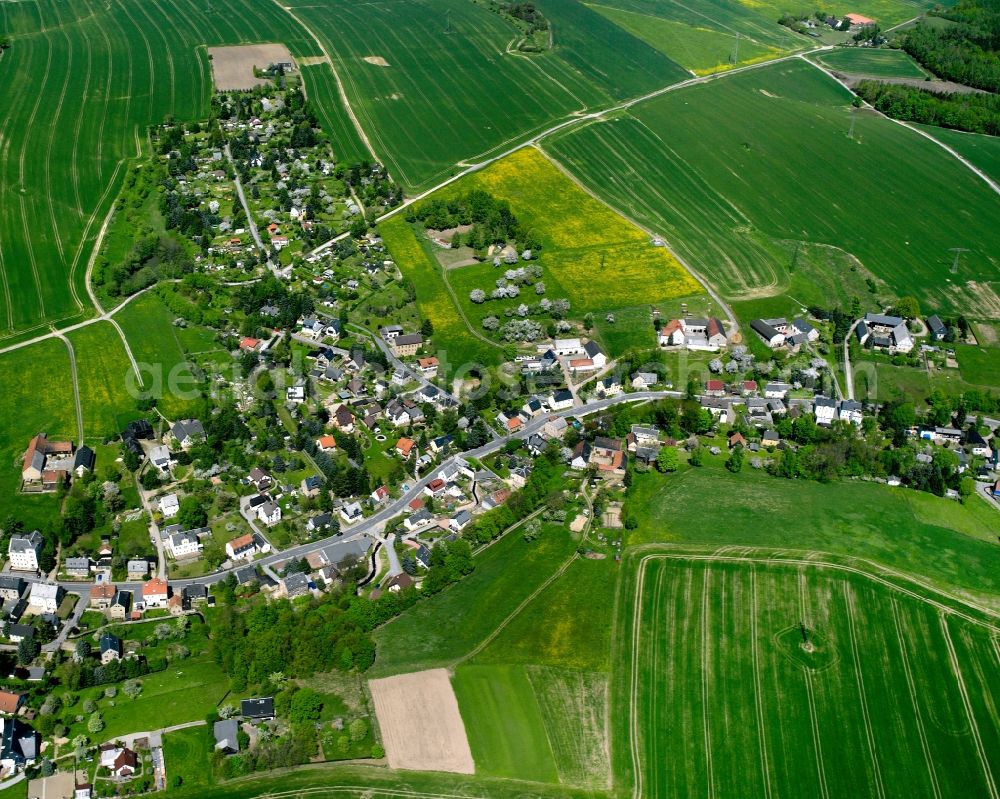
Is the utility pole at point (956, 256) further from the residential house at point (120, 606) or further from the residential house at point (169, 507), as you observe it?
the residential house at point (120, 606)

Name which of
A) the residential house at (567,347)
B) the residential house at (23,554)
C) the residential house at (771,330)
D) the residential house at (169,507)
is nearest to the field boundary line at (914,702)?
the residential house at (771,330)

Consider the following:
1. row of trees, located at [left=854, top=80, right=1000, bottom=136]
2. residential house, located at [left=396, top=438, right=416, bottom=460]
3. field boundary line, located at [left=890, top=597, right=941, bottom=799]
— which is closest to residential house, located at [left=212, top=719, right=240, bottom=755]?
residential house, located at [left=396, top=438, right=416, bottom=460]

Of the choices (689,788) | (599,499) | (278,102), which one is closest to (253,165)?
(278,102)

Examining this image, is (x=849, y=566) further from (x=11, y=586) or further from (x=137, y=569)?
(x=11, y=586)

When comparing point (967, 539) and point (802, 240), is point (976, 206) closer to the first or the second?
point (802, 240)

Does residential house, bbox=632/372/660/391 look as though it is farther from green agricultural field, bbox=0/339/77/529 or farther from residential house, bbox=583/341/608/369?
green agricultural field, bbox=0/339/77/529
